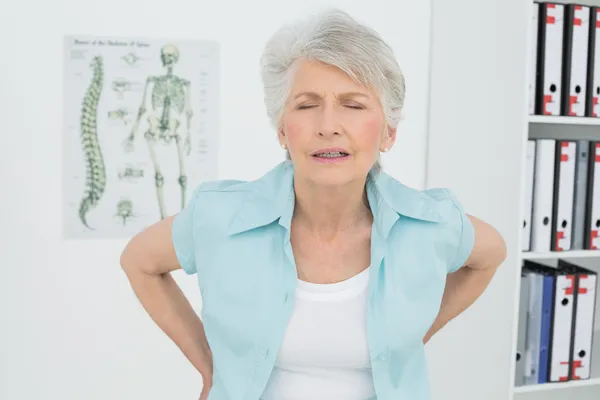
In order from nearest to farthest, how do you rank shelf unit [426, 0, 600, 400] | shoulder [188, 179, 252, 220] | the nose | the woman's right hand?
1. the nose
2. shoulder [188, 179, 252, 220]
3. the woman's right hand
4. shelf unit [426, 0, 600, 400]

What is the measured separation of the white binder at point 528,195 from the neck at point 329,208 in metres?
0.99

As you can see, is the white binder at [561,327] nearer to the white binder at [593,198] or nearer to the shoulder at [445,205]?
the white binder at [593,198]

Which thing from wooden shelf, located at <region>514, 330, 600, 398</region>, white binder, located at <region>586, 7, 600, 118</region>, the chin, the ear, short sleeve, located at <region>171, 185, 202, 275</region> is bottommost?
wooden shelf, located at <region>514, 330, 600, 398</region>

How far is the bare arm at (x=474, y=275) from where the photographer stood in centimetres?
136

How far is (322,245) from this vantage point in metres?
1.26

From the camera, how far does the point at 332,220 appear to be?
50.1 inches

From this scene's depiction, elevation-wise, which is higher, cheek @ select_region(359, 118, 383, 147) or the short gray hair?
the short gray hair

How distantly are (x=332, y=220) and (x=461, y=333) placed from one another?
3.88 feet

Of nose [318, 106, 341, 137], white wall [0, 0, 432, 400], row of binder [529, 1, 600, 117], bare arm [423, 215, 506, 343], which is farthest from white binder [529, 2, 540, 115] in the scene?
nose [318, 106, 341, 137]

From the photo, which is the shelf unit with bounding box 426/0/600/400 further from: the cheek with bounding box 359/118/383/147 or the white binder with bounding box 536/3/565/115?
the cheek with bounding box 359/118/383/147

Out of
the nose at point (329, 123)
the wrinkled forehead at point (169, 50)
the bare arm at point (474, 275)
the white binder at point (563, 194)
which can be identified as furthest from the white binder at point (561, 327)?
the wrinkled forehead at point (169, 50)

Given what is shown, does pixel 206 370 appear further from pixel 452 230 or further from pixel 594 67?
pixel 594 67

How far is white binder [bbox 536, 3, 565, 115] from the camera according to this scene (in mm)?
2051

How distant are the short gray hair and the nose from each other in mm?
71
